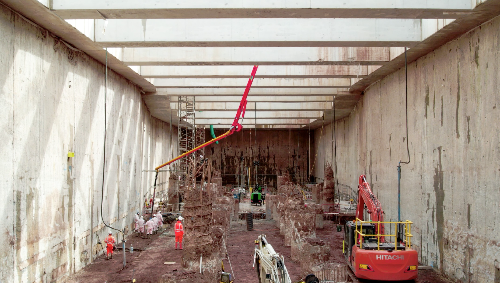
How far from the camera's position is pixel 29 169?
10.5m

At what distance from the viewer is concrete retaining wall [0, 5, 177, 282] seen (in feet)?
31.7

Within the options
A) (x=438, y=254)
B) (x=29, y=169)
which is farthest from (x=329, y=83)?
(x=29, y=169)

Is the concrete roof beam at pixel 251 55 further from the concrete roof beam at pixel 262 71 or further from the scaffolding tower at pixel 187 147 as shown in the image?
the scaffolding tower at pixel 187 147

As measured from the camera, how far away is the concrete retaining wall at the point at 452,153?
33.9 feet

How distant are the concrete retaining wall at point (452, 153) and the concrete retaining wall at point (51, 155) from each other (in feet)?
39.5

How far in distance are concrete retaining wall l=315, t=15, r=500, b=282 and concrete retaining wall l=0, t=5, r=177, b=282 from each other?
1203 cm

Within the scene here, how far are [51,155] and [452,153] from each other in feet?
40.2

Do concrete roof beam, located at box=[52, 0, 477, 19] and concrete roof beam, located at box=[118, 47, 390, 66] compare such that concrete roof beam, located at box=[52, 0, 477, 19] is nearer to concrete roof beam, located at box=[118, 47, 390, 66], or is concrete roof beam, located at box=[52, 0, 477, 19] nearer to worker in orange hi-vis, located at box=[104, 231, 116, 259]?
concrete roof beam, located at box=[118, 47, 390, 66]

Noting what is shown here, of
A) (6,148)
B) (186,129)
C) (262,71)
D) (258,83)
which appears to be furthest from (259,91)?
(6,148)

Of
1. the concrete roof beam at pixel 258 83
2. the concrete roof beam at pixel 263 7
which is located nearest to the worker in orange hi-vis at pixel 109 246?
the concrete roof beam at pixel 258 83

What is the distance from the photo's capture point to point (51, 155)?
1179cm

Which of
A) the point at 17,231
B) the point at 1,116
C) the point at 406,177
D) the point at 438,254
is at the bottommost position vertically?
the point at 438,254

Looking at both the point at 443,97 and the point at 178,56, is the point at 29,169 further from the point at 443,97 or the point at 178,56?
the point at 443,97

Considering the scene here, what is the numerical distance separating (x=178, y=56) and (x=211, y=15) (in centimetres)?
543
